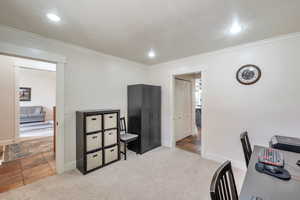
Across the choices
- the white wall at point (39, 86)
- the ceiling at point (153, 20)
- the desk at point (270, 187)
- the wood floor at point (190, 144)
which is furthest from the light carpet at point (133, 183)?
the white wall at point (39, 86)

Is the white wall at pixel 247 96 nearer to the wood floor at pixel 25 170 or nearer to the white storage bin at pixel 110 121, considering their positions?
the white storage bin at pixel 110 121

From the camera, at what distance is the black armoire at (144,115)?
3.26m

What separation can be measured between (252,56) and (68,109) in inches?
143

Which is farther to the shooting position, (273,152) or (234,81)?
(234,81)

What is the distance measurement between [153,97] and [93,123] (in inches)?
65.4

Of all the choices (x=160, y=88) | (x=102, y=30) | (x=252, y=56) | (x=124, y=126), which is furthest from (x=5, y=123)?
(x=252, y=56)

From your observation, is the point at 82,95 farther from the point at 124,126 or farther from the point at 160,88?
the point at 160,88

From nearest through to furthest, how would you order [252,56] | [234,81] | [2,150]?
[252,56], [234,81], [2,150]

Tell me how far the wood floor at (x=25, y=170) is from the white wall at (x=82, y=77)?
1.52 feet

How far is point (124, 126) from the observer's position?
345 centimetres

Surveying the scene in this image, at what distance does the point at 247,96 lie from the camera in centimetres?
252

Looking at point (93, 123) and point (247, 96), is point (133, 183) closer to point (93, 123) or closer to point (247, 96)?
point (93, 123)

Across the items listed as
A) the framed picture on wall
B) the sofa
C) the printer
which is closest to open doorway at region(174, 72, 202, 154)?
the printer

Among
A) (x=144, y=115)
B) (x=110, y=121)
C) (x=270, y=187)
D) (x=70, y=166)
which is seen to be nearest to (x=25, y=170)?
(x=70, y=166)
